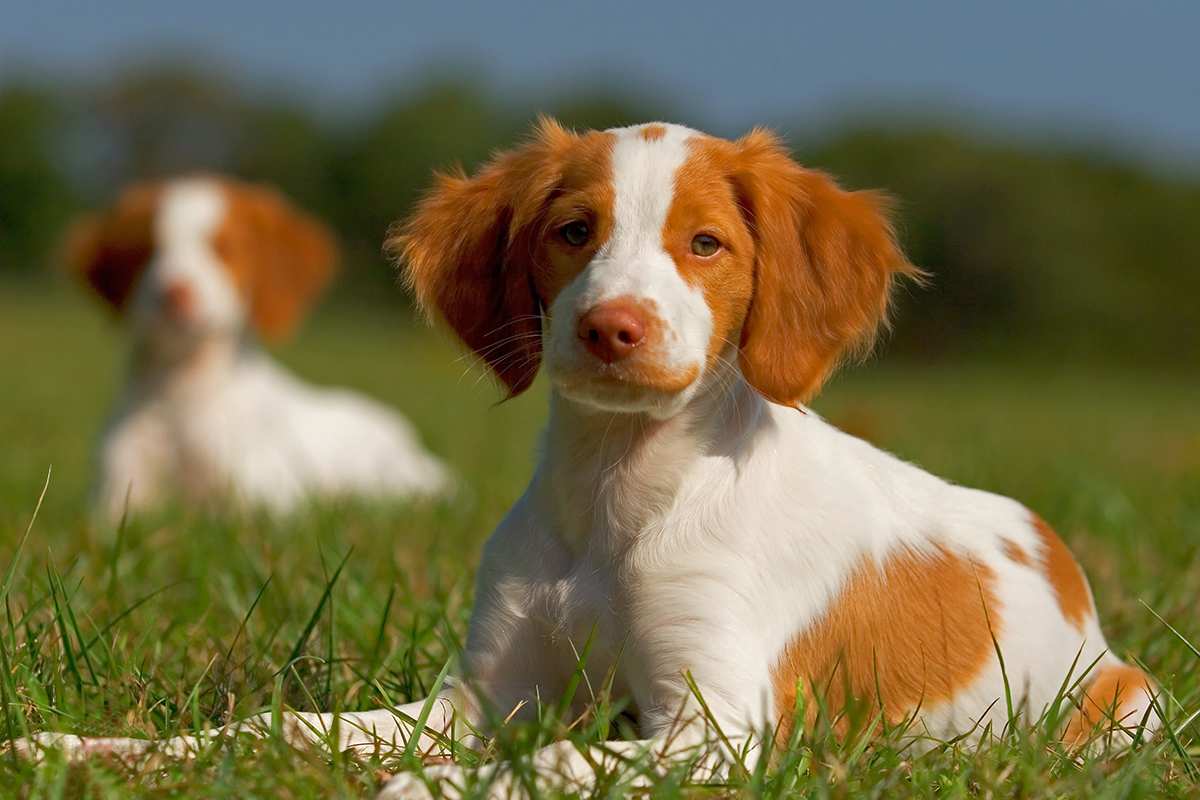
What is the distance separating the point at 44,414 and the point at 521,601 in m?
10.1

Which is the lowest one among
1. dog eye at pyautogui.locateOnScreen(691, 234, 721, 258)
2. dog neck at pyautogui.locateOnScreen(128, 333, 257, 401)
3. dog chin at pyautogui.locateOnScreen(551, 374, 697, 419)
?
dog neck at pyautogui.locateOnScreen(128, 333, 257, 401)

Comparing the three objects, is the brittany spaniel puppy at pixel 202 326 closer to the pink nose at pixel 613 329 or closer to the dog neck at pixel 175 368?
the dog neck at pixel 175 368

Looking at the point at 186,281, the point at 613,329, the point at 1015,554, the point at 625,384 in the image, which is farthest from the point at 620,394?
the point at 186,281

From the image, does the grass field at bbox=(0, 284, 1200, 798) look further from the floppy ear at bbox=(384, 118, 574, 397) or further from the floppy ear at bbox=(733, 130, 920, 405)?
the floppy ear at bbox=(733, 130, 920, 405)

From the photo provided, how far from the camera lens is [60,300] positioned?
30531 mm

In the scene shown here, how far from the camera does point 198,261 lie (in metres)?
6.50

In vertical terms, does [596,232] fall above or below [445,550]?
above

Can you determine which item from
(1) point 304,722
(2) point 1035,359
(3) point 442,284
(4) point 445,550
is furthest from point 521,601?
(2) point 1035,359

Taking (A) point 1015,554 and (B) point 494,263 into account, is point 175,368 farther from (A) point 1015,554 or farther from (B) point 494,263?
(A) point 1015,554

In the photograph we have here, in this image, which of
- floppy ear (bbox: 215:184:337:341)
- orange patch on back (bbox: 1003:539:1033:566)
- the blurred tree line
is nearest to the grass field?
orange patch on back (bbox: 1003:539:1033:566)

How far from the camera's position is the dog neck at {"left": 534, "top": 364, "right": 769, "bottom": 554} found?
259 cm

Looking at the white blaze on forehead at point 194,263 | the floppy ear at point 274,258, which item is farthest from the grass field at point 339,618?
the floppy ear at point 274,258

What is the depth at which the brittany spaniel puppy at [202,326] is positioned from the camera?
21.1ft

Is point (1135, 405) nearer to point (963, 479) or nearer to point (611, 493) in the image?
point (963, 479)
